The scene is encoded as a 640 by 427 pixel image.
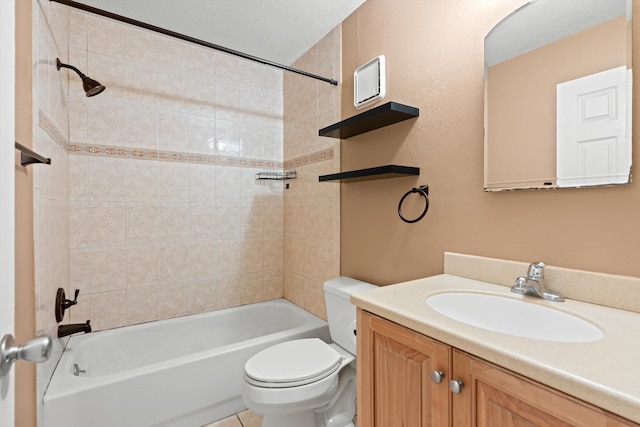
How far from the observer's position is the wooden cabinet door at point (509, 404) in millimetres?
509

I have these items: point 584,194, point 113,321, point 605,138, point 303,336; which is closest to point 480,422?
point 584,194

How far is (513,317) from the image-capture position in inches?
38.1

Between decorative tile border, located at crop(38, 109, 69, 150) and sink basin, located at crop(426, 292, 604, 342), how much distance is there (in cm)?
172

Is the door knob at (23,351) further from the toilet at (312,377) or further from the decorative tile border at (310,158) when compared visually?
Answer: the decorative tile border at (310,158)

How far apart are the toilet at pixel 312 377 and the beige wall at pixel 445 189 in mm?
278

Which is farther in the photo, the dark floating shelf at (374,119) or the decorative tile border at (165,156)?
the decorative tile border at (165,156)

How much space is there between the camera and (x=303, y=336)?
198 cm

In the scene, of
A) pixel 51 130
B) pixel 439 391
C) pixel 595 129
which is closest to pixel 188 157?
pixel 51 130

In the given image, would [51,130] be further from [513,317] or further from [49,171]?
[513,317]

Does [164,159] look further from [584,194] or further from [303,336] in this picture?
[584,194]

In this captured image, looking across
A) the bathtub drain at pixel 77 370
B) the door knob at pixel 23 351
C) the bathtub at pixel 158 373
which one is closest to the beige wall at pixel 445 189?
the bathtub at pixel 158 373

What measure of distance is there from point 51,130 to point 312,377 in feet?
5.60

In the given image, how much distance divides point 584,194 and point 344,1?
Answer: 1620 mm

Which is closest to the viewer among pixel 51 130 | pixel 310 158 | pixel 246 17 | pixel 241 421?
pixel 51 130
